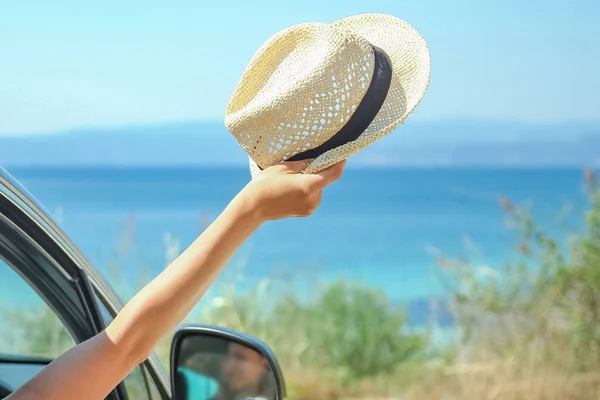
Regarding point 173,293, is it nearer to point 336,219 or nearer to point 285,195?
point 285,195

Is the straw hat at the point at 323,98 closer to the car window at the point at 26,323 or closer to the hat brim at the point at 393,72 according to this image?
the hat brim at the point at 393,72

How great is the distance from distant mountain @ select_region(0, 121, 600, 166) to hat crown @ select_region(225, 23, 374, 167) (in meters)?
47.8

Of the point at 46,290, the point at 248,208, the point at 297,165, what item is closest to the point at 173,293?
the point at 248,208

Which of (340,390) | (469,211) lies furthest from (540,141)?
(340,390)

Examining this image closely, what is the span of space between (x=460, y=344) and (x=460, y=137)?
49.1m

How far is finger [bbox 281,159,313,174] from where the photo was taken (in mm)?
1311

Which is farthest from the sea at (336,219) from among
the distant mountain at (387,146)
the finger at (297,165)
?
the finger at (297,165)

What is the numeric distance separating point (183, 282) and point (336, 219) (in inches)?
1252

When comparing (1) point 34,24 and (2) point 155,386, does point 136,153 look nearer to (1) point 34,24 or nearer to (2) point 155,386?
(1) point 34,24

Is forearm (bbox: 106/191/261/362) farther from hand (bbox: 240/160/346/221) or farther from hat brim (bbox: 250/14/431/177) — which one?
hat brim (bbox: 250/14/431/177)

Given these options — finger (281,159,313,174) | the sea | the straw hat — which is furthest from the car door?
the sea

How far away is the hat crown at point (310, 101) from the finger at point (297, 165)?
0.06m

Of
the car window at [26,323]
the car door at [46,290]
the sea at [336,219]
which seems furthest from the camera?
the sea at [336,219]

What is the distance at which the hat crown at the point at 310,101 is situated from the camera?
1.41 m
